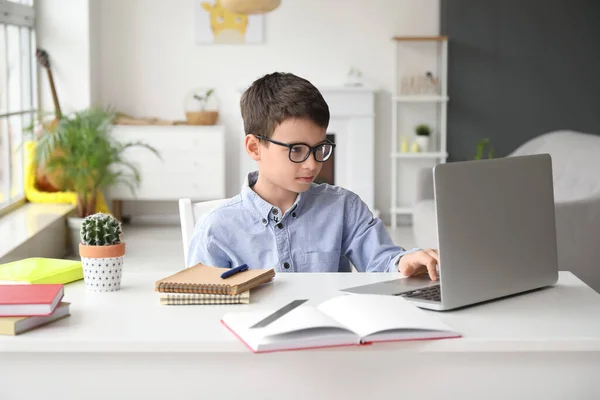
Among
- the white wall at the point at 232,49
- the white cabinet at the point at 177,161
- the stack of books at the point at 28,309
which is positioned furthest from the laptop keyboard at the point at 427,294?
the white wall at the point at 232,49

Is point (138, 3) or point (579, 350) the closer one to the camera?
point (579, 350)

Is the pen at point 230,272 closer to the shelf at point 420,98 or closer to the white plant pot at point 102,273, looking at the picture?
the white plant pot at point 102,273

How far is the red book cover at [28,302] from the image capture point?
1.50 metres

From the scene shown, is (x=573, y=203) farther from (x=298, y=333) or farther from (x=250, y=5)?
(x=298, y=333)

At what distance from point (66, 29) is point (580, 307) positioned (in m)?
5.62

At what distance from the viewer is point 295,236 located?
7.02 ft

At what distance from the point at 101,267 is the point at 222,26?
5.44 metres

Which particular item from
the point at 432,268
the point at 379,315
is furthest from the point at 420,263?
the point at 379,315

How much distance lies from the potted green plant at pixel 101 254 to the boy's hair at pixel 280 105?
1.53 ft

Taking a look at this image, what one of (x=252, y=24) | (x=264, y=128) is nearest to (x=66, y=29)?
(x=252, y=24)

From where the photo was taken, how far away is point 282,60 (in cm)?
707

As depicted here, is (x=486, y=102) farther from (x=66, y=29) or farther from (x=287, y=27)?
(x=66, y=29)

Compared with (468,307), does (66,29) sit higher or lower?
higher

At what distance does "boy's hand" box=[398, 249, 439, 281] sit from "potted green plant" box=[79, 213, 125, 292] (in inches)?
24.6
